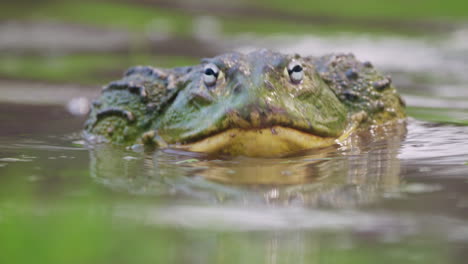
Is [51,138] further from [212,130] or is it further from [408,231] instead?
[408,231]

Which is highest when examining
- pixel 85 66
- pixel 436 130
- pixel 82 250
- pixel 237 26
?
pixel 237 26

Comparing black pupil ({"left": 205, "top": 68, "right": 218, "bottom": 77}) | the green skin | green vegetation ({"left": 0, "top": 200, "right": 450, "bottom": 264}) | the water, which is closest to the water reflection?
the water

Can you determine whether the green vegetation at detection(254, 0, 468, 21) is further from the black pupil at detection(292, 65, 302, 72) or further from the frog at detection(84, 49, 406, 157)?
the black pupil at detection(292, 65, 302, 72)

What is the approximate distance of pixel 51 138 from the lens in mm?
5773

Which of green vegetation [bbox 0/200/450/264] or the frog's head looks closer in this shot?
green vegetation [bbox 0/200/450/264]

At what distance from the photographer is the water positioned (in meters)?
2.72

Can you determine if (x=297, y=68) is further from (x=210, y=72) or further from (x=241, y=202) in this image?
(x=241, y=202)

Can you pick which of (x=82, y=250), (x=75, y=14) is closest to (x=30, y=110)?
(x=82, y=250)

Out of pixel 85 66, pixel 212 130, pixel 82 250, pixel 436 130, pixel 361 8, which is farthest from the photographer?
pixel 361 8

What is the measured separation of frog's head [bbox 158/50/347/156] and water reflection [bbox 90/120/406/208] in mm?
120

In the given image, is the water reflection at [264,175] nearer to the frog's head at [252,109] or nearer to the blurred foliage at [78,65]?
the frog's head at [252,109]

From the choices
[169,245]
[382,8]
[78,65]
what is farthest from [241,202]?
[382,8]

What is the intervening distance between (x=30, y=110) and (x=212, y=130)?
341 centimetres

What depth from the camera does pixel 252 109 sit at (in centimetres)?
445
